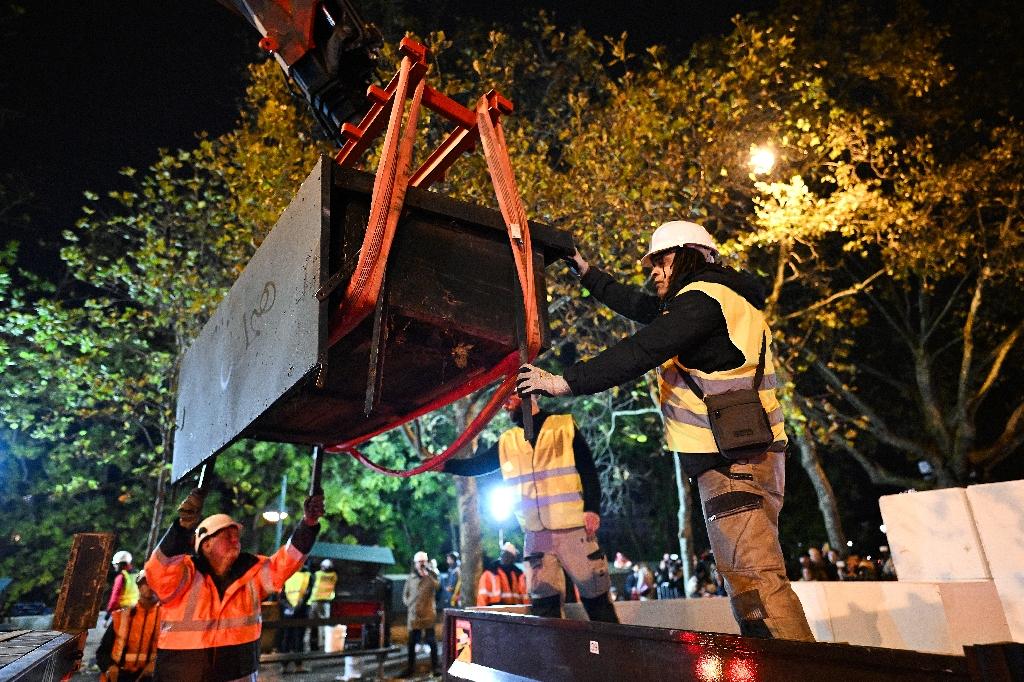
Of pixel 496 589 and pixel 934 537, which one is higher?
pixel 934 537

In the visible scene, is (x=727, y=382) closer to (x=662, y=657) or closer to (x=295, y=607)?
(x=662, y=657)

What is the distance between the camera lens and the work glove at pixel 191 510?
11.7ft

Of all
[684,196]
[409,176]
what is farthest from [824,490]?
[409,176]

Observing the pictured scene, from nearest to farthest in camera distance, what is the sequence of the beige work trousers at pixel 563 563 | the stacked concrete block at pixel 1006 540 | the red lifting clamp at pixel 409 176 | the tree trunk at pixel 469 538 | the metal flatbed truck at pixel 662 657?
the metal flatbed truck at pixel 662 657 → the red lifting clamp at pixel 409 176 → the stacked concrete block at pixel 1006 540 → the beige work trousers at pixel 563 563 → the tree trunk at pixel 469 538

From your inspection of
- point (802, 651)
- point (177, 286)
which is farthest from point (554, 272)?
point (802, 651)

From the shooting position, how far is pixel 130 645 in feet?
17.3

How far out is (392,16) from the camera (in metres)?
12.2

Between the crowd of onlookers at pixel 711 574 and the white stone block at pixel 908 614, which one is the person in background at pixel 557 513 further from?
the crowd of onlookers at pixel 711 574

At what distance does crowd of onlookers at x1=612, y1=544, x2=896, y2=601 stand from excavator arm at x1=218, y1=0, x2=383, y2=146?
838 centimetres

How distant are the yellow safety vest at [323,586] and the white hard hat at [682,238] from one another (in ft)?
40.3

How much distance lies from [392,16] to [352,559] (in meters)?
12.8

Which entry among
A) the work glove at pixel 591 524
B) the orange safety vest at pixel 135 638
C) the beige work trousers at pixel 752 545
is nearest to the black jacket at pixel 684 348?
the beige work trousers at pixel 752 545

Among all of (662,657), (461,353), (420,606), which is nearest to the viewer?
(662,657)

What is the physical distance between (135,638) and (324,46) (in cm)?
502
